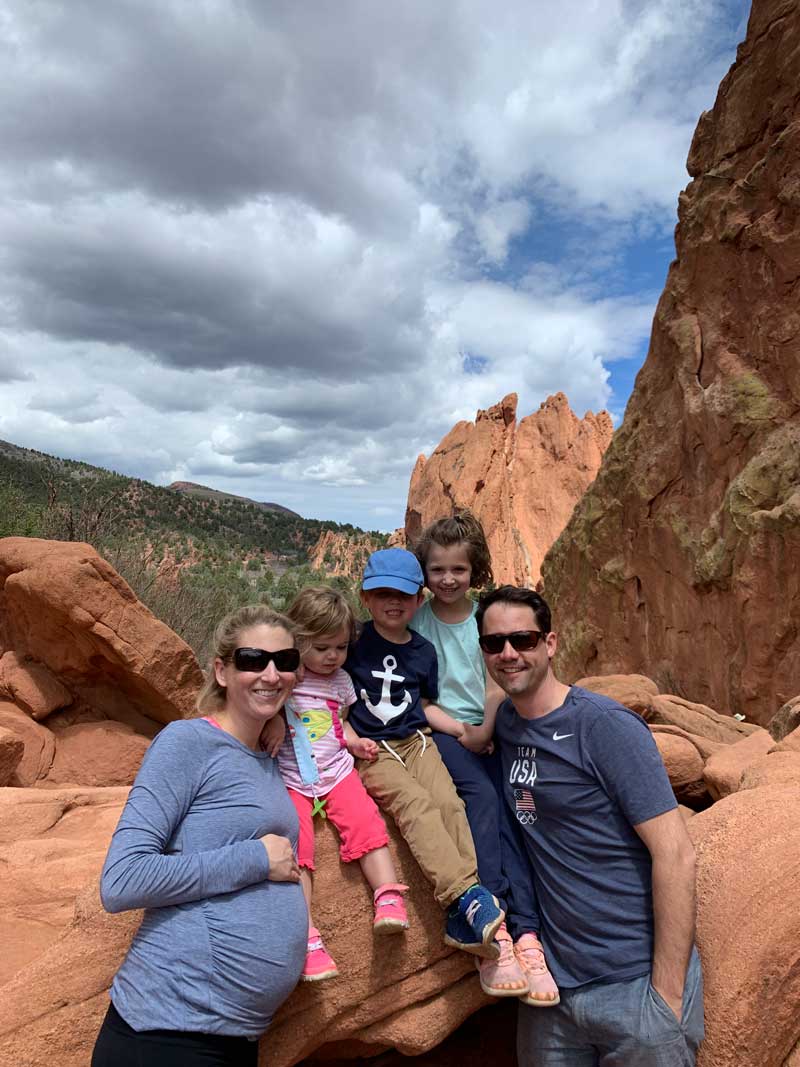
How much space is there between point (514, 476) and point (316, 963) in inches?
1630

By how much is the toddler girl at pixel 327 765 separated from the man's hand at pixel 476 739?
0.45m

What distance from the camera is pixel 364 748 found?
2768 mm

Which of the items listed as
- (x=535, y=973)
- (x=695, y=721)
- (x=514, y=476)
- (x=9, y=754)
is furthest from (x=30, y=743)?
(x=514, y=476)

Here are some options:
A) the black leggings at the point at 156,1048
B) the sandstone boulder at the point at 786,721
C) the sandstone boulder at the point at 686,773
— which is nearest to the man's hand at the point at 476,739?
the black leggings at the point at 156,1048

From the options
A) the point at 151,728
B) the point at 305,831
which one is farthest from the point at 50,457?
the point at 305,831

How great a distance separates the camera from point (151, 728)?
880 cm

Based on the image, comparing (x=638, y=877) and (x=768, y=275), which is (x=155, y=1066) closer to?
(x=638, y=877)

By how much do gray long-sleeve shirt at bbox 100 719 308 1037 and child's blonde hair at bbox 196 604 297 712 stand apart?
0.19 m

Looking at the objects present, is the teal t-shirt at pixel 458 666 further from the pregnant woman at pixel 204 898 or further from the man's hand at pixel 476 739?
the pregnant woman at pixel 204 898

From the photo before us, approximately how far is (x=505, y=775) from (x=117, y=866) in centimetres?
139

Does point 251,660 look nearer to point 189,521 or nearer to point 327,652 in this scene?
point 327,652

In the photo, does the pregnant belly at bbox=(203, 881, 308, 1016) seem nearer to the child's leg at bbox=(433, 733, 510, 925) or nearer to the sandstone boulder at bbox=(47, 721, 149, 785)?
the child's leg at bbox=(433, 733, 510, 925)

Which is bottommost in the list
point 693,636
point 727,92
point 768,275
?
point 693,636

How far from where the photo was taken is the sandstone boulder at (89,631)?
7.64m
